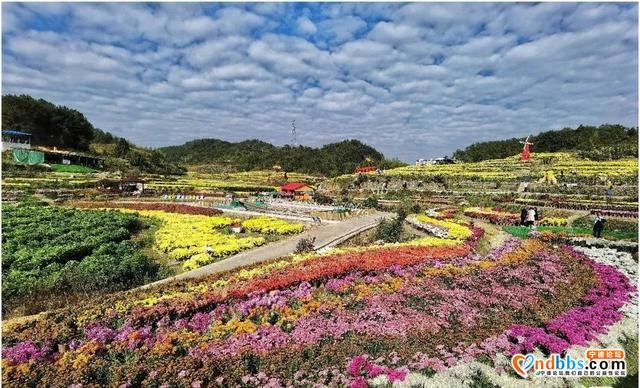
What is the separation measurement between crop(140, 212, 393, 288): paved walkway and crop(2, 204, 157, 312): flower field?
4.65 ft

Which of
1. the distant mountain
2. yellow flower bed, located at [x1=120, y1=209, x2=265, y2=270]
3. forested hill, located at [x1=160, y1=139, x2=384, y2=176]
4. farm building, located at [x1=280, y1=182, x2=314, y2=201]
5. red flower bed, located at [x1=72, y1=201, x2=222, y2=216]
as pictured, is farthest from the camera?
forested hill, located at [x1=160, y1=139, x2=384, y2=176]

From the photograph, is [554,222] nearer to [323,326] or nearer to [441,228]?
[441,228]

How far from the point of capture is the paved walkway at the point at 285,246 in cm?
1514

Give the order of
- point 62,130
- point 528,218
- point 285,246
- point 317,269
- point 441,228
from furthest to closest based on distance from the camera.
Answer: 1. point 62,130
2. point 528,218
3. point 441,228
4. point 285,246
5. point 317,269

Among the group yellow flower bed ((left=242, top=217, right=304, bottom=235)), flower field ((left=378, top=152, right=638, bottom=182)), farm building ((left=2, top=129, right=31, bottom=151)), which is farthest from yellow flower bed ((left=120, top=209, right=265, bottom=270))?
farm building ((left=2, top=129, right=31, bottom=151))

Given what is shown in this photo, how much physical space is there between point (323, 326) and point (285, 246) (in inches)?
392

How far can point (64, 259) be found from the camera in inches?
617

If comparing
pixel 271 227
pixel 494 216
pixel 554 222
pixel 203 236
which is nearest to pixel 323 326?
pixel 203 236

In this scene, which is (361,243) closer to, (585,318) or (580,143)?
(585,318)

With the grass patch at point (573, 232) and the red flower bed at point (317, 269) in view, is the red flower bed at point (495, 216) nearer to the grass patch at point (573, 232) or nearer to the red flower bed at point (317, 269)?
the grass patch at point (573, 232)

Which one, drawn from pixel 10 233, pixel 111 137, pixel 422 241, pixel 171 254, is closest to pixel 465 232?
pixel 422 241

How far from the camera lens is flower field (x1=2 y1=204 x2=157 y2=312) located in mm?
12500

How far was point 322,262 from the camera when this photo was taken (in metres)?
14.6

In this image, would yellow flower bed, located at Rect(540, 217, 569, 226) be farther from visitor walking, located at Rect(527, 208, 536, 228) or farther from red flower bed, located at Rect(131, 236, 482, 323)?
red flower bed, located at Rect(131, 236, 482, 323)
